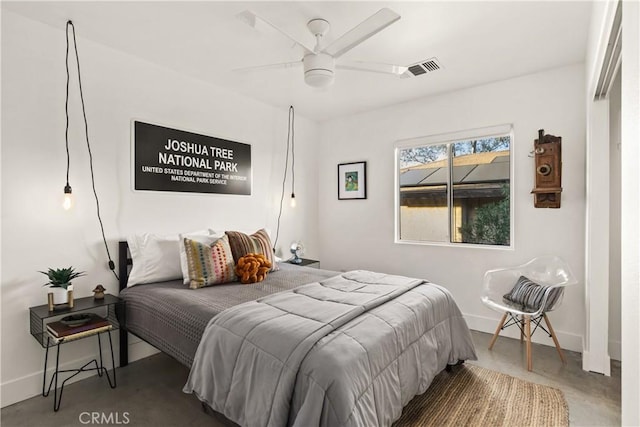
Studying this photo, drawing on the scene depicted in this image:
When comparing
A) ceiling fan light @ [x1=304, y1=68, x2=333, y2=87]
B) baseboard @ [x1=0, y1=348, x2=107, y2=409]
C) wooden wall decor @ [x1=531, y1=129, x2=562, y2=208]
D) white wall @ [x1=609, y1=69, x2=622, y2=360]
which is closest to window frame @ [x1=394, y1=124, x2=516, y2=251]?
wooden wall decor @ [x1=531, y1=129, x2=562, y2=208]

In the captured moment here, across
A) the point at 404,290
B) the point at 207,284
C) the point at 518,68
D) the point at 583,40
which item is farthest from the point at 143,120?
the point at 583,40

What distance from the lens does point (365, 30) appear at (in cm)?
177

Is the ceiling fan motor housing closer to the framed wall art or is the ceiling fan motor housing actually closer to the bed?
the bed

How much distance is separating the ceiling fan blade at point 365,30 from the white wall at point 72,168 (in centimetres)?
178

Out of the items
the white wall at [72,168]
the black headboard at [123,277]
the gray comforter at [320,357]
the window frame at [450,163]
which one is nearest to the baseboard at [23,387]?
the white wall at [72,168]

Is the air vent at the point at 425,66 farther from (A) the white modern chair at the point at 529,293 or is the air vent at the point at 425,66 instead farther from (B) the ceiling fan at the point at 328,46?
(A) the white modern chair at the point at 529,293

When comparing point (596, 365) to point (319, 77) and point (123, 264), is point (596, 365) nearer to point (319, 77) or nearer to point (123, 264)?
point (319, 77)

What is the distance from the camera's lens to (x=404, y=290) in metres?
2.28

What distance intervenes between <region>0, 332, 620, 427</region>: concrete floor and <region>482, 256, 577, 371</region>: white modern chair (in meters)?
0.15

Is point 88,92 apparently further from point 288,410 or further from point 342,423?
point 342,423

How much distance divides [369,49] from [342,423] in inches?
99.2

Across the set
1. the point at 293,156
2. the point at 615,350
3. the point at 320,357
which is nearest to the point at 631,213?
the point at 320,357

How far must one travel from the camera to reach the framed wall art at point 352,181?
14.0 feet

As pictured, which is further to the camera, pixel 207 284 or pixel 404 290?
pixel 207 284
